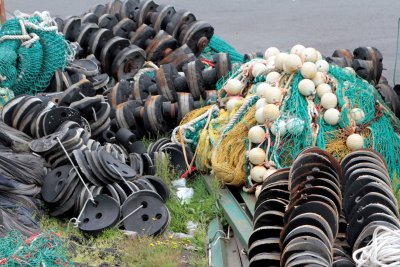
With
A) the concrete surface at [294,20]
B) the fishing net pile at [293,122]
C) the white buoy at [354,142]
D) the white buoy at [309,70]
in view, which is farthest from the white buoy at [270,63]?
the concrete surface at [294,20]

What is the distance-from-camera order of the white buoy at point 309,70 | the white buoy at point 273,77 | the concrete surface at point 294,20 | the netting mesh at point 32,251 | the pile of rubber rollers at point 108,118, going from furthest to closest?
the concrete surface at point 294,20 → the white buoy at point 273,77 → the white buoy at point 309,70 → the pile of rubber rollers at point 108,118 → the netting mesh at point 32,251

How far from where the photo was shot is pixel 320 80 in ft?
21.8

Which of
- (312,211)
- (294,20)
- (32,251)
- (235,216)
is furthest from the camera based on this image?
(294,20)

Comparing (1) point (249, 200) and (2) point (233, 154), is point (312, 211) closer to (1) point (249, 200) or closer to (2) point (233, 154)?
(1) point (249, 200)

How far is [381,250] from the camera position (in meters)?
4.10

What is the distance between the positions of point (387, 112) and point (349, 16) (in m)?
9.26

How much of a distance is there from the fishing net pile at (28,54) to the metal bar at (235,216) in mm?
2176

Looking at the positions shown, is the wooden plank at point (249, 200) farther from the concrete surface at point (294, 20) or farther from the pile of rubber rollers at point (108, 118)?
the concrete surface at point (294, 20)

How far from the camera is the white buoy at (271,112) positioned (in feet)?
21.0

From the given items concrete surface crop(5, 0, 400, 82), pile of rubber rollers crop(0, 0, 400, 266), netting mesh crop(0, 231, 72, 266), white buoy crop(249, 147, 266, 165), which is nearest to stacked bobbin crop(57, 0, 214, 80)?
pile of rubber rollers crop(0, 0, 400, 266)

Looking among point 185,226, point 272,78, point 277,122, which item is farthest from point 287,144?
point 185,226

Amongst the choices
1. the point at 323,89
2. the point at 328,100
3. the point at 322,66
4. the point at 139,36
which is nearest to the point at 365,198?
the point at 328,100

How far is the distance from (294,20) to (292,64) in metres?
9.31

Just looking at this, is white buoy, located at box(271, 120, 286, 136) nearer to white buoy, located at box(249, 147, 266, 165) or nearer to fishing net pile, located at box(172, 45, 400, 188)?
fishing net pile, located at box(172, 45, 400, 188)
